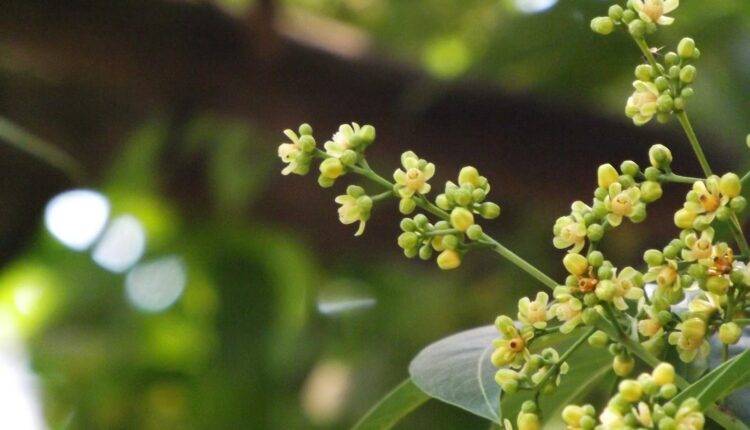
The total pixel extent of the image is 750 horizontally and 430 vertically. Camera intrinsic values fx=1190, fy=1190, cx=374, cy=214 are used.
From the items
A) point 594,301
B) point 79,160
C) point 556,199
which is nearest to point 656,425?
point 594,301

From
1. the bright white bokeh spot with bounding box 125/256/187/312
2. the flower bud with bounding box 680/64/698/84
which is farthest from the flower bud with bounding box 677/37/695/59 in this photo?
the bright white bokeh spot with bounding box 125/256/187/312

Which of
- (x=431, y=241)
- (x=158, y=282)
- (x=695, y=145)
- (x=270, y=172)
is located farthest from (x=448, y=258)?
(x=158, y=282)

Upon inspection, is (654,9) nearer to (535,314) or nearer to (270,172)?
(535,314)

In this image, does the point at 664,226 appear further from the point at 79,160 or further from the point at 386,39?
the point at 79,160

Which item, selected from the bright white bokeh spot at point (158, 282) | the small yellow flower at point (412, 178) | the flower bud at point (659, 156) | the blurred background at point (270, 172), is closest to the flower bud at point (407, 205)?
the small yellow flower at point (412, 178)

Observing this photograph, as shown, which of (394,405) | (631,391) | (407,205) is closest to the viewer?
(631,391)

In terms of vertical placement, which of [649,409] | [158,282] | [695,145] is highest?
[158,282]

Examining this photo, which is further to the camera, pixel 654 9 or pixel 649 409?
pixel 654 9
